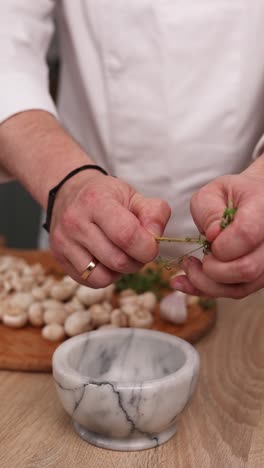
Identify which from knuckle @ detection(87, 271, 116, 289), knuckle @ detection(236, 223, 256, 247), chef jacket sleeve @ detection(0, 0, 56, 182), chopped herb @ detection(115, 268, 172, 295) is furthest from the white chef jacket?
knuckle @ detection(236, 223, 256, 247)

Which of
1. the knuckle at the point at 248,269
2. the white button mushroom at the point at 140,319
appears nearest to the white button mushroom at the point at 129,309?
the white button mushroom at the point at 140,319

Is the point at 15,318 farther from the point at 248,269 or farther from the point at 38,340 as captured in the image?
the point at 248,269

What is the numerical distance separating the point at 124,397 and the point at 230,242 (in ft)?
0.63

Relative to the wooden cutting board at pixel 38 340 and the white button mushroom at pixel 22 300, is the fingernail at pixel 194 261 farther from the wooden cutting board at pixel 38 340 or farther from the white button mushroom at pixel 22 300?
the white button mushroom at pixel 22 300

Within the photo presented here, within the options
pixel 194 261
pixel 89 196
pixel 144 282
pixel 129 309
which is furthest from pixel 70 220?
pixel 144 282

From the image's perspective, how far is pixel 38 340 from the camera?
1.00m

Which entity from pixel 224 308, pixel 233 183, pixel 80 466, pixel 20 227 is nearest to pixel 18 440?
pixel 80 466

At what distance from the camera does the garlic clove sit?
1.04 meters

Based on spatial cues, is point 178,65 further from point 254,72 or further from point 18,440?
point 18,440

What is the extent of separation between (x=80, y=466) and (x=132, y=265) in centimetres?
22

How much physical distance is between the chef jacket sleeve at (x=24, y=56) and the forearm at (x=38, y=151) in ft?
0.08

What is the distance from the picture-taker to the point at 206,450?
730 millimetres

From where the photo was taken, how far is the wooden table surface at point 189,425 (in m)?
0.72

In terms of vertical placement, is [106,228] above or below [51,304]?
above
